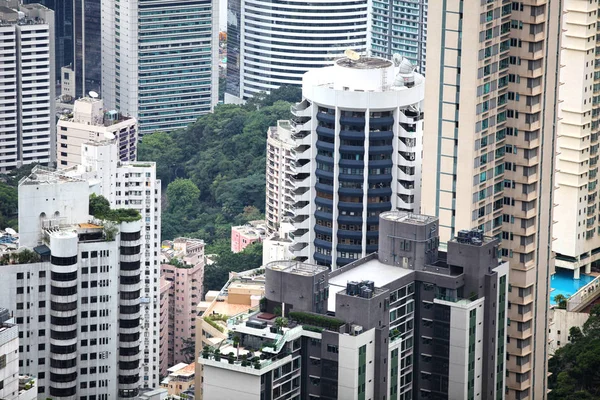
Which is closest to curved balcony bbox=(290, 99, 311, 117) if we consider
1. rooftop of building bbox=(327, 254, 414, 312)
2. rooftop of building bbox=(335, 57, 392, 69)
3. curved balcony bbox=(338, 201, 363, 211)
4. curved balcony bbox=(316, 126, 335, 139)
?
curved balcony bbox=(316, 126, 335, 139)

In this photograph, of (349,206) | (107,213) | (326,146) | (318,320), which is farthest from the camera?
(349,206)

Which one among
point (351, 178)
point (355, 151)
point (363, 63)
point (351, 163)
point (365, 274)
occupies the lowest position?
point (365, 274)

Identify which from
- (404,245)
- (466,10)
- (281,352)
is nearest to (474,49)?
(466,10)

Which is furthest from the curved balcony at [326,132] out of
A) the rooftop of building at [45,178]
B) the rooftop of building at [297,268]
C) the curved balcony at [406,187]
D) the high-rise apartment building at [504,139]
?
the rooftop of building at [297,268]

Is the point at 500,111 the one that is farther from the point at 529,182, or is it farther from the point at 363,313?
the point at 363,313

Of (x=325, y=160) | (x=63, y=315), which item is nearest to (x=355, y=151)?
(x=325, y=160)

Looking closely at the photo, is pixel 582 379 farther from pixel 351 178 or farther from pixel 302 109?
pixel 302 109

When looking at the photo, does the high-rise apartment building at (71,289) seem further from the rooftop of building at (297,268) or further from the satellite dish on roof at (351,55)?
the satellite dish on roof at (351,55)
